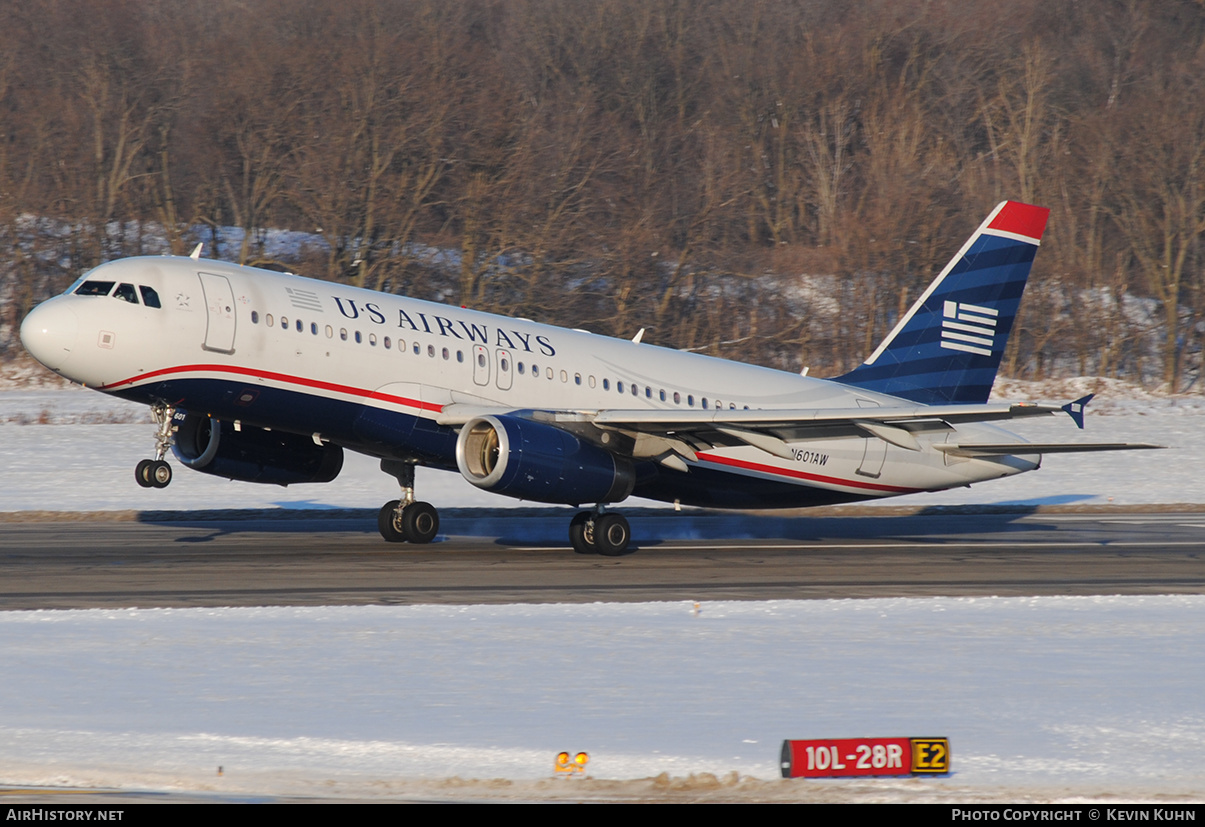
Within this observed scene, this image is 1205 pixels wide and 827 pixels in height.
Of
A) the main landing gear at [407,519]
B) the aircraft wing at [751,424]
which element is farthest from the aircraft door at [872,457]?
the main landing gear at [407,519]

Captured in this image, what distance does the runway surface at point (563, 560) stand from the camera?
18.3m

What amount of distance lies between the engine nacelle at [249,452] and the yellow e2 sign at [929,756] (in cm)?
1721

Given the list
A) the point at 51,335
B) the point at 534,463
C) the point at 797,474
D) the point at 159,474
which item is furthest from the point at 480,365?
the point at 51,335

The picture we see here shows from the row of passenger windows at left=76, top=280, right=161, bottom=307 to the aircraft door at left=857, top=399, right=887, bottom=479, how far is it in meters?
13.8

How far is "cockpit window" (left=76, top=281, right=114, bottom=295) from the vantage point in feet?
67.9

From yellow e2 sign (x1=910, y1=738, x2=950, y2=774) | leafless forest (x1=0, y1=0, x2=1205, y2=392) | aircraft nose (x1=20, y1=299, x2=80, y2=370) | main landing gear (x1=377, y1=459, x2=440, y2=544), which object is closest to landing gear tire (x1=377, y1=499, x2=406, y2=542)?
main landing gear (x1=377, y1=459, x2=440, y2=544)

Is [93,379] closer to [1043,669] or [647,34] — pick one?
[1043,669]

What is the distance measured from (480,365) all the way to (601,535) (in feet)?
12.2

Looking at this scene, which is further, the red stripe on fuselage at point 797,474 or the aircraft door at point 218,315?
the red stripe on fuselage at point 797,474

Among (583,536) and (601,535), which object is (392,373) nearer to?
(583,536)

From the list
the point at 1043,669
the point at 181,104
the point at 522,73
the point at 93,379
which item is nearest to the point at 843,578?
the point at 1043,669

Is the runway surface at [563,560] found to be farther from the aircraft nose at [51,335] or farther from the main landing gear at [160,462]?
the aircraft nose at [51,335]

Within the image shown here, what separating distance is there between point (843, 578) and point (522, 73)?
2503 inches
